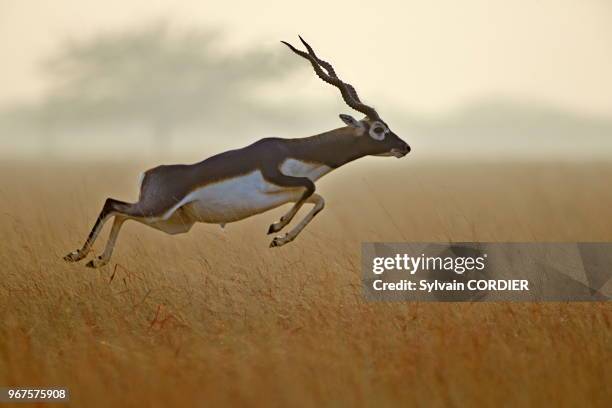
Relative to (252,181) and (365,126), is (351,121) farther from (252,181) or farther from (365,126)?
(252,181)

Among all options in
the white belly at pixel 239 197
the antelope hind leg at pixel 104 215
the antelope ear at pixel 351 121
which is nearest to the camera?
the white belly at pixel 239 197

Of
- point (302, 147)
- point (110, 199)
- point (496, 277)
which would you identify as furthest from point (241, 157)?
point (496, 277)

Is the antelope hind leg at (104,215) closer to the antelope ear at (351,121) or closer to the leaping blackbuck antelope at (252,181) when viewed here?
the leaping blackbuck antelope at (252,181)

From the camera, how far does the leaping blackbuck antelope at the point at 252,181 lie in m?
9.58

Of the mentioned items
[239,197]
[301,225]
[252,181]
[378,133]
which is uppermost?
[378,133]

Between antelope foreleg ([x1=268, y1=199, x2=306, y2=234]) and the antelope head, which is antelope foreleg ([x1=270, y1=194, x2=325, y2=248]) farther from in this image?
the antelope head

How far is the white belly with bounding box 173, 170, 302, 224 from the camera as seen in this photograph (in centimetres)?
955

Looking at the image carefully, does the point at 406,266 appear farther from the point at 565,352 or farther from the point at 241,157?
the point at 565,352

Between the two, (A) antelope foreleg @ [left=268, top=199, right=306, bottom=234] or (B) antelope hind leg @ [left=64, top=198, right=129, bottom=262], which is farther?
(B) antelope hind leg @ [left=64, top=198, right=129, bottom=262]

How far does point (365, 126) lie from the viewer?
1017cm

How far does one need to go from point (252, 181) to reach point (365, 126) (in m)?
1.46

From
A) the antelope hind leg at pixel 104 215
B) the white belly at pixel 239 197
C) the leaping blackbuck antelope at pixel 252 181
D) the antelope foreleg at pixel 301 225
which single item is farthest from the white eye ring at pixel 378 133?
the antelope hind leg at pixel 104 215

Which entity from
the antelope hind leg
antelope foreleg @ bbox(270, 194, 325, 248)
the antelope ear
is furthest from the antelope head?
the antelope hind leg

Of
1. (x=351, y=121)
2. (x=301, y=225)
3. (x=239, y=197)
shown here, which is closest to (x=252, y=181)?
(x=239, y=197)
